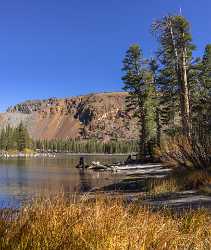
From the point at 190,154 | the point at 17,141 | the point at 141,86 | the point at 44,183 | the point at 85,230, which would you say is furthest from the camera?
the point at 17,141

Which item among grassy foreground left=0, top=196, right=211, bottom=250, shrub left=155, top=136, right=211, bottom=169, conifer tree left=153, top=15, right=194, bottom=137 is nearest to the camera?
grassy foreground left=0, top=196, right=211, bottom=250

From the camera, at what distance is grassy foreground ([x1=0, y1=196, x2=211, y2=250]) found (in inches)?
185

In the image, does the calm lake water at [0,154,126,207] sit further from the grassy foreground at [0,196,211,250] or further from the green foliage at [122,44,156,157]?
the green foliage at [122,44,156,157]

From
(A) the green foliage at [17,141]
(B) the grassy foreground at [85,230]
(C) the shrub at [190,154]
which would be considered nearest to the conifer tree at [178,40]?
(C) the shrub at [190,154]

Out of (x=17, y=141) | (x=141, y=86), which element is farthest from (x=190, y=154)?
(x=17, y=141)

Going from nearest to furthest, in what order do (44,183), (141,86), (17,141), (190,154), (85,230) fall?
(85,230) < (190,154) < (44,183) < (141,86) < (17,141)

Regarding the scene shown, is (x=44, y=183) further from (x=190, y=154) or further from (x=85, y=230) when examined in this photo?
(x=85, y=230)

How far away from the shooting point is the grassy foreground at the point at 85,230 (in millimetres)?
4707

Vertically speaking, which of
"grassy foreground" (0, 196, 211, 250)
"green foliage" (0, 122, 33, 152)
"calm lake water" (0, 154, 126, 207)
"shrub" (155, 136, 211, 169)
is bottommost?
"calm lake water" (0, 154, 126, 207)

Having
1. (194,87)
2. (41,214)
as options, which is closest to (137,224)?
(41,214)

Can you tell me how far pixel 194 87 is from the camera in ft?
153

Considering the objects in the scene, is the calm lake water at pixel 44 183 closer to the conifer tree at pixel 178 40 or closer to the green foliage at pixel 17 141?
the conifer tree at pixel 178 40

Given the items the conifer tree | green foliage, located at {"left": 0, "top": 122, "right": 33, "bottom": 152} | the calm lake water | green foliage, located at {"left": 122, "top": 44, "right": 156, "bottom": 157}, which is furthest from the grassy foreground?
green foliage, located at {"left": 0, "top": 122, "right": 33, "bottom": 152}

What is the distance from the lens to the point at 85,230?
5004mm
